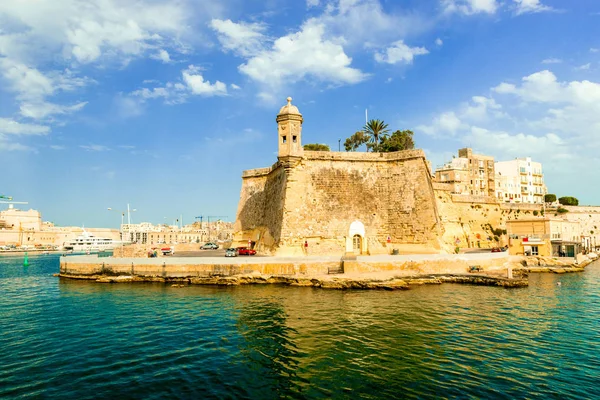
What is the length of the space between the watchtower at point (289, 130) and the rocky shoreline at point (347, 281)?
1043cm

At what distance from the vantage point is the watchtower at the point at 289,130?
93.5 feet

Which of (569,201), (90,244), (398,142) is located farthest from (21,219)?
(569,201)

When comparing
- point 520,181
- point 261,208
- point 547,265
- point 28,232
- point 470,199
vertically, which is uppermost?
point 520,181

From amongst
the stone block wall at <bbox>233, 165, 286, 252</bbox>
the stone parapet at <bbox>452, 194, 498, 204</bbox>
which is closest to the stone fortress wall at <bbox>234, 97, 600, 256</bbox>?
the stone block wall at <bbox>233, 165, 286, 252</bbox>

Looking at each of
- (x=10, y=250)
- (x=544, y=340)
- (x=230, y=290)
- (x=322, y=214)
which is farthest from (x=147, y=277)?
(x=10, y=250)

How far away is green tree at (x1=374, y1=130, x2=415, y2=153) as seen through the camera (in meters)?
46.4

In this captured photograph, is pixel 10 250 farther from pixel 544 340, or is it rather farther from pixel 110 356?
pixel 544 340

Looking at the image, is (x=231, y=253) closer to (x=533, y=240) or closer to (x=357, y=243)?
(x=357, y=243)

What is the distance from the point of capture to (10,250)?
8500cm

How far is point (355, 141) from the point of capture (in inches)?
2035

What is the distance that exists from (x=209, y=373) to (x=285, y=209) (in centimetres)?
1916

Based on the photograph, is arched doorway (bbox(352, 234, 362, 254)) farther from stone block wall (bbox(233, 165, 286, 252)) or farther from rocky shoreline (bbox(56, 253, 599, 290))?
stone block wall (bbox(233, 165, 286, 252))

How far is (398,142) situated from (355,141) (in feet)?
20.1

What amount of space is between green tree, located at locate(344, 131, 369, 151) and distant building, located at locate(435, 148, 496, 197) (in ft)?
51.8
